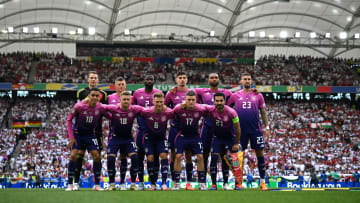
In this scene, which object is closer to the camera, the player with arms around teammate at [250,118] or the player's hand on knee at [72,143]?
the player's hand on knee at [72,143]

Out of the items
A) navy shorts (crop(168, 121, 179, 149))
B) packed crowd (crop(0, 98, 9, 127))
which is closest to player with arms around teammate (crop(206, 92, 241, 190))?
navy shorts (crop(168, 121, 179, 149))

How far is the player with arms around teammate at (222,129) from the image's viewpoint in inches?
409

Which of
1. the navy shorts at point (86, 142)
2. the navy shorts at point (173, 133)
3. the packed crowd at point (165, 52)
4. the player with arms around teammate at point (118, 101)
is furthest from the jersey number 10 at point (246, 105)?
the packed crowd at point (165, 52)

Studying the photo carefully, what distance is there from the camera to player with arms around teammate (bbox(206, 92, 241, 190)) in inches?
409

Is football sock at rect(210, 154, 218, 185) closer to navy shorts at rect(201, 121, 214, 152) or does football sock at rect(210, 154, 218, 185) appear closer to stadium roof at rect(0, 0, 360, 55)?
navy shorts at rect(201, 121, 214, 152)

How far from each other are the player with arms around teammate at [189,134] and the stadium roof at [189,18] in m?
25.9

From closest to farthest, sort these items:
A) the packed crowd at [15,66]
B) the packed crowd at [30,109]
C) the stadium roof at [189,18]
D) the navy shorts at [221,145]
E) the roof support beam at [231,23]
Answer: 1. the navy shorts at [221,145]
2. the roof support beam at [231,23]
3. the stadium roof at [189,18]
4. the packed crowd at [30,109]
5. the packed crowd at [15,66]

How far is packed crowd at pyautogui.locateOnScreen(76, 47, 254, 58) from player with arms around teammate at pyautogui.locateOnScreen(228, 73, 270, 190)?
35.4m

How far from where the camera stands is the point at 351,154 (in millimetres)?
33656

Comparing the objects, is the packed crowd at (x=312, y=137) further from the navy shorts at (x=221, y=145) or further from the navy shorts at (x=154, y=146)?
the navy shorts at (x=154, y=146)

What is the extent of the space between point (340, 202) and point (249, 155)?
77.7ft

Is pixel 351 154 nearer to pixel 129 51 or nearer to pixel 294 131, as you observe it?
pixel 294 131

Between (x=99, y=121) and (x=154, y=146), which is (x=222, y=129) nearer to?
(x=154, y=146)

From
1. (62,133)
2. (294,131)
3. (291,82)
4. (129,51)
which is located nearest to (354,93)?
(291,82)
